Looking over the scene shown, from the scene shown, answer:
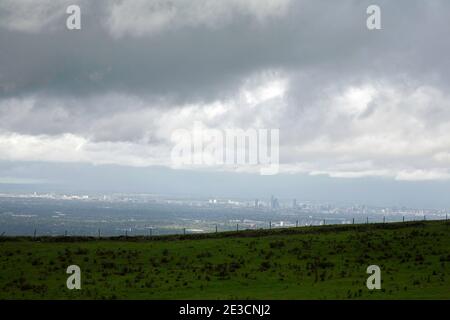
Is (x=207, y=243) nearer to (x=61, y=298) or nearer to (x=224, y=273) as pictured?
(x=224, y=273)

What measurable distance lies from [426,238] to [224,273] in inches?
1175

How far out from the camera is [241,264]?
51562 millimetres

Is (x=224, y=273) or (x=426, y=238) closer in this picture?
(x=224, y=273)

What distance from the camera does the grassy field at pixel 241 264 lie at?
1529 inches

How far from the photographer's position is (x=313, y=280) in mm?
42781

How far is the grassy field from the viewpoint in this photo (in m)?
38.8

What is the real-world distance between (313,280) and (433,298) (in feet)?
36.3

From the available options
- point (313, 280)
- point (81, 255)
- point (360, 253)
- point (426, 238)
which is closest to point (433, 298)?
point (313, 280)

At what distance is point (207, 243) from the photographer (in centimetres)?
6519
